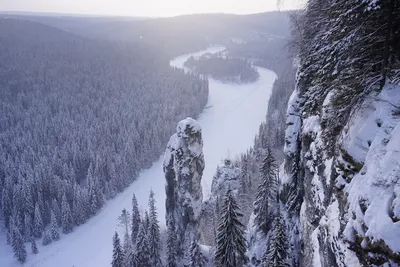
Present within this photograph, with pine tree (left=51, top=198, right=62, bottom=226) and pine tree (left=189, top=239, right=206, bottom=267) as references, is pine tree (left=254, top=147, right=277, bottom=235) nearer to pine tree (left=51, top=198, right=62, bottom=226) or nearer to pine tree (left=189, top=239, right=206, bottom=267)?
pine tree (left=189, top=239, right=206, bottom=267)

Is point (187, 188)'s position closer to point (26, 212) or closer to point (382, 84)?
point (382, 84)

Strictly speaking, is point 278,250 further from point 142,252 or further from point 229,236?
point 142,252

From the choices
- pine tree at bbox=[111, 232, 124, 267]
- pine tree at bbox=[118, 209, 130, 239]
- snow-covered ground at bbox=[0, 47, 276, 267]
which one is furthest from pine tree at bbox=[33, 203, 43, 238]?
pine tree at bbox=[111, 232, 124, 267]

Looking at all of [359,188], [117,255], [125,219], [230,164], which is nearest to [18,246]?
[125,219]

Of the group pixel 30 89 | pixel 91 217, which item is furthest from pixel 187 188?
pixel 30 89

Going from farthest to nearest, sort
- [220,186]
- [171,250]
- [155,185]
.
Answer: [155,185] < [220,186] < [171,250]

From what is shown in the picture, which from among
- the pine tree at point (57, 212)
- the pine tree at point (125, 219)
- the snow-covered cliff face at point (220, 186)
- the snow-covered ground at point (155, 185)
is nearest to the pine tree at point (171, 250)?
the snow-covered cliff face at point (220, 186)
